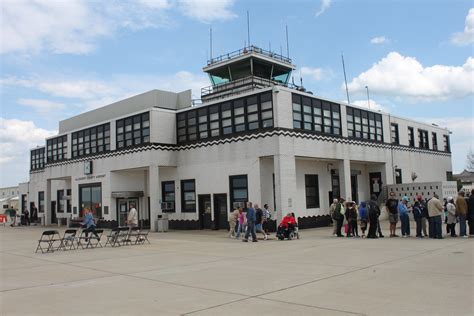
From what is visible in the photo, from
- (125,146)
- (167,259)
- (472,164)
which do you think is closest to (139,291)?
(167,259)

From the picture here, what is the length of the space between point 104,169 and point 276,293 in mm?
26405

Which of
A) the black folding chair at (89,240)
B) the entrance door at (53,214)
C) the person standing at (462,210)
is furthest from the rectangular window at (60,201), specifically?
the person standing at (462,210)

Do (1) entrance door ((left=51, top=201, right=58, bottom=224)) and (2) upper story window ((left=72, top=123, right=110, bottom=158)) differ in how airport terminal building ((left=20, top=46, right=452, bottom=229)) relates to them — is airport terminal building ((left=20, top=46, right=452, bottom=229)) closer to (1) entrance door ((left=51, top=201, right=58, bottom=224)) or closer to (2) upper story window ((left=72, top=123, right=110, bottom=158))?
(2) upper story window ((left=72, top=123, right=110, bottom=158))

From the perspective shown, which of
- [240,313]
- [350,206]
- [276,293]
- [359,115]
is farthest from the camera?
[359,115]

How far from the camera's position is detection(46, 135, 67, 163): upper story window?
38250mm

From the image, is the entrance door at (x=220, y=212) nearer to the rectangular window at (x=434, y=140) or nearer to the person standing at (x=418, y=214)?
the person standing at (x=418, y=214)

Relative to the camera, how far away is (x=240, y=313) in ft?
23.1

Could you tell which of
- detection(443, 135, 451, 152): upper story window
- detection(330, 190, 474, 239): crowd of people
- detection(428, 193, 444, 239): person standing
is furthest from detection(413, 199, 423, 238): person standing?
detection(443, 135, 451, 152): upper story window

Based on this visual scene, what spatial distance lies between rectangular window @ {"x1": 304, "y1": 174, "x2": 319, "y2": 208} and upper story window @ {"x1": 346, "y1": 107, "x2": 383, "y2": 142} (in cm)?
406

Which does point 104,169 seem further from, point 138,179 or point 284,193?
point 284,193

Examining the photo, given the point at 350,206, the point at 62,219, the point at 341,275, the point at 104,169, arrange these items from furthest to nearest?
the point at 62,219 < the point at 104,169 < the point at 350,206 < the point at 341,275

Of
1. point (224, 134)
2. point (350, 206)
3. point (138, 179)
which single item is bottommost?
point (350, 206)

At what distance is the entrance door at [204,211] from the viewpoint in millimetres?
27609

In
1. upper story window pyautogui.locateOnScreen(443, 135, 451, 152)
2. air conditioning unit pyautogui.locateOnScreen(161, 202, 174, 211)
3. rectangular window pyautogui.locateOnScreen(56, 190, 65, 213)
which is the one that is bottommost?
air conditioning unit pyautogui.locateOnScreen(161, 202, 174, 211)
